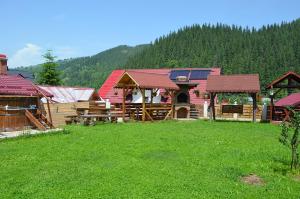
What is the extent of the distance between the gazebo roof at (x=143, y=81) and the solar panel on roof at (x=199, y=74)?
10439 millimetres

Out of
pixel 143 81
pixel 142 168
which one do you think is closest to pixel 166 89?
pixel 143 81

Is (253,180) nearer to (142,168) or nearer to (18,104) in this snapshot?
(142,168)

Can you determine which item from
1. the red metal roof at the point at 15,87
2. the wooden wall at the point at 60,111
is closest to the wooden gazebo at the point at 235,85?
the wooden wall at the point at 60,111

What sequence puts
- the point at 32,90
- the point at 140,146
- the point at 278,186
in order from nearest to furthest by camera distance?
the point at 278,186 → the point at 140,146 → the point at 32,90

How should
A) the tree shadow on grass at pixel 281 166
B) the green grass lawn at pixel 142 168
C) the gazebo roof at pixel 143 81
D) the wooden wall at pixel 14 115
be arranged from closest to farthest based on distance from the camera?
the green grass lawn at pixel 142 168, the tree shadow on grass at pixel 281 166, the wooden wall at pixel 14 115, the gazebo roof at pixel 143 81

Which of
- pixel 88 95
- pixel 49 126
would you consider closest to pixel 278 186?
pixel 49 126

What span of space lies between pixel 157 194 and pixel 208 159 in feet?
14.0

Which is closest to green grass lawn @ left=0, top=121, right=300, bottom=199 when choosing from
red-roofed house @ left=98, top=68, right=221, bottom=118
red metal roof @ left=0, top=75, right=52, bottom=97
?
red metal roof @ left=0, top=75, right=52, bottom=97

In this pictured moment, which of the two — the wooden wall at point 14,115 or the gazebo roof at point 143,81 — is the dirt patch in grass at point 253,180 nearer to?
the wooden wall at point 14,115

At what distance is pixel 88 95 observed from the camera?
33.5 meters

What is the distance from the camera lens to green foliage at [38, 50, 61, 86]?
52.4 metres

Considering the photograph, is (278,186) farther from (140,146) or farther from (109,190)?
(140,146)

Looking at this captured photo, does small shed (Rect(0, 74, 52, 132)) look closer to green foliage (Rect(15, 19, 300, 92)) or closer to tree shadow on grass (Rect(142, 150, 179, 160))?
tree shadow on grass (Rect(142, 150, 179, 160))

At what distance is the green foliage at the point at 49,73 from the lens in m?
52.4
